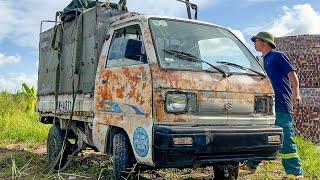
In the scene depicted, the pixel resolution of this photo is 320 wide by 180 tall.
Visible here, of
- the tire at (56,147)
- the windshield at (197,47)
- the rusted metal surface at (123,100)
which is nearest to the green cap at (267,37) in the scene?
the windshield at (197,47)

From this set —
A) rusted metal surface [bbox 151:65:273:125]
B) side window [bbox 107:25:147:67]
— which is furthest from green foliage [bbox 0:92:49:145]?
rusted metal surface [bbox 151:65:273:125]

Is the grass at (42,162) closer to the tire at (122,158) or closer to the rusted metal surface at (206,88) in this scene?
the tire at (122,158)

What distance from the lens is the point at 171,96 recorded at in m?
4.27

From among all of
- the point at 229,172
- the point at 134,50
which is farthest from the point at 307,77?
the point at 134,50

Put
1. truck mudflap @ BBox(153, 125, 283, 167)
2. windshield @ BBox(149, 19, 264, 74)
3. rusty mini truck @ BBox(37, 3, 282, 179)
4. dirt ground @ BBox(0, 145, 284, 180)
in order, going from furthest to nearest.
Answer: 1. dirt ground @ BBox(0, 145, 284, 180)
2. windshield @ BBox(149, 19, 264, 74)
3. rusty mini truck @ BBox(37, 3, 282, 179)
4. truck mudflap @ BBox(153, 125, 283, 167)

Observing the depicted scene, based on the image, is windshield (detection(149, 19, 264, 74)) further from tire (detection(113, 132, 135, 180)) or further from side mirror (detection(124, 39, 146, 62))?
tire (detection(113, 132, 135, 180))

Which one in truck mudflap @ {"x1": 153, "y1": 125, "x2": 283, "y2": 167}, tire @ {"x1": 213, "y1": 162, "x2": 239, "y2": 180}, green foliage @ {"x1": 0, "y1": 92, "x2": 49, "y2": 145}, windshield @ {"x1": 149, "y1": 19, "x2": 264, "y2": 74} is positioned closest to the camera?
truck mudflap @ {"x1": 153, "y1": 125, "x2": 283, "y2": 167}

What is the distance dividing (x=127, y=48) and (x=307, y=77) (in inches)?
352

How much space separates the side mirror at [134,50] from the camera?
4.62m

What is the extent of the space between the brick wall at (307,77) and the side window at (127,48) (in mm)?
8168

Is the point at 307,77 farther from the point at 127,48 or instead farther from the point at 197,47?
the point at 127,48

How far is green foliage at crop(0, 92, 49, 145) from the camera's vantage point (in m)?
11.2

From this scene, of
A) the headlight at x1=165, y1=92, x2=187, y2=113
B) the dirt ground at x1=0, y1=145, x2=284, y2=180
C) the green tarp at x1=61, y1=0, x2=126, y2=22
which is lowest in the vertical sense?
the dirt ground at x1=0, y1=145, x2=284, y2=180

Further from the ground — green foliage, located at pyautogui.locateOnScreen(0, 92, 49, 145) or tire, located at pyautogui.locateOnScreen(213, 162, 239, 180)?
green foliage, located at pyautogui.locateOnScreen(0, 92, 49, 145)
